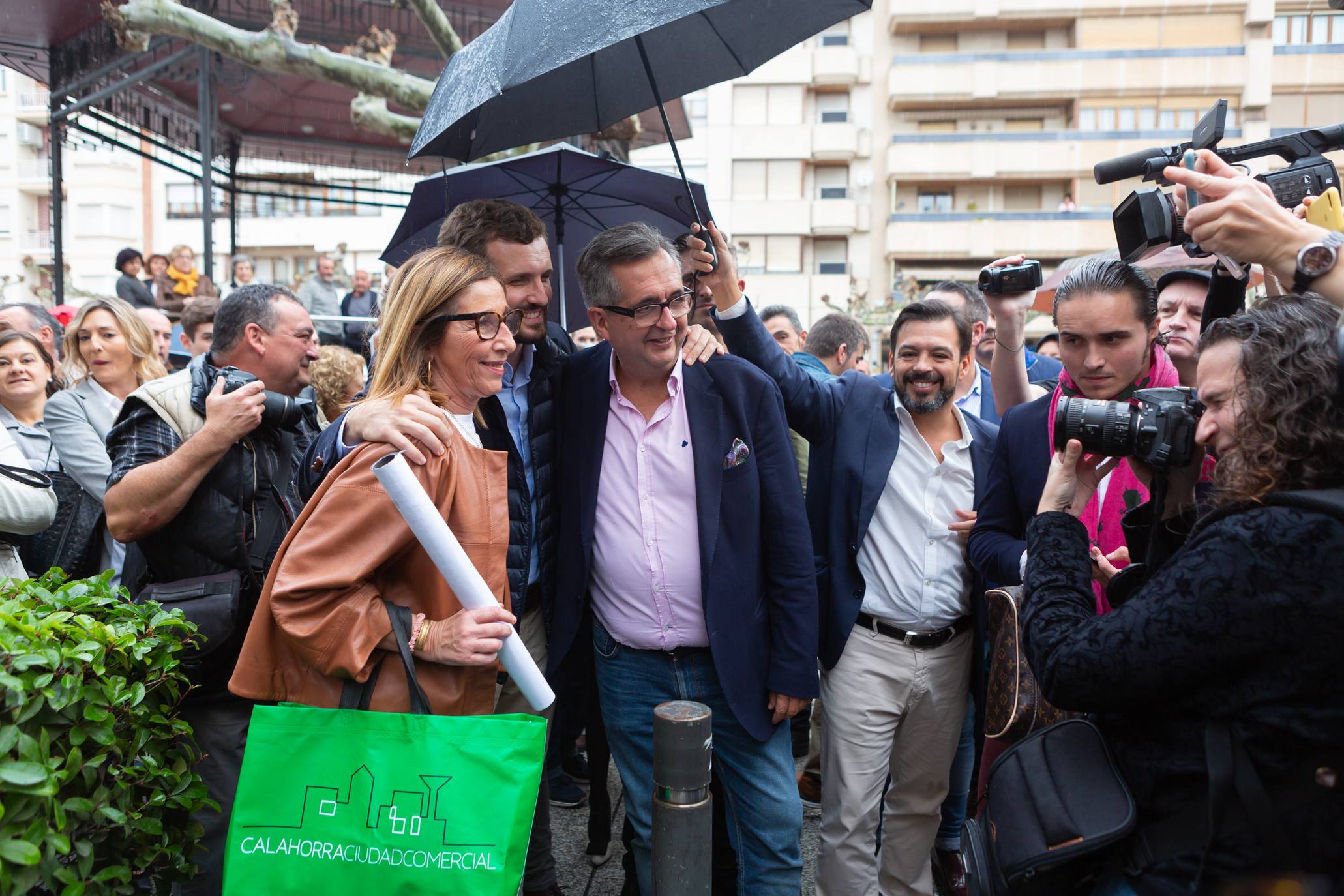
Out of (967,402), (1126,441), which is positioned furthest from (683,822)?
(967,402)

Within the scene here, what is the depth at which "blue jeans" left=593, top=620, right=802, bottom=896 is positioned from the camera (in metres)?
2.87

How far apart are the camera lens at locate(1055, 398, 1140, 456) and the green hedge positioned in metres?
Result: 2.20

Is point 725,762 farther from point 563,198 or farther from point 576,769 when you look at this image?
point 563,198

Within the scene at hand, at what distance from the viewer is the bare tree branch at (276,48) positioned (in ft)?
26.6

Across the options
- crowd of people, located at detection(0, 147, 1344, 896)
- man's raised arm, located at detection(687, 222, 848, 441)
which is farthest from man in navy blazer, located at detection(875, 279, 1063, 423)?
man's raised arm, located at detection(687, 222, 848, 441)

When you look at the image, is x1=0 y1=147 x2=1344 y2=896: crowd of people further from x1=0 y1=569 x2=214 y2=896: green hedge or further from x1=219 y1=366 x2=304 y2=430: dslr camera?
x1=0 y1=569 x2=214 y2=896: green hedge

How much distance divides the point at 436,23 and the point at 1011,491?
6990 millimetres

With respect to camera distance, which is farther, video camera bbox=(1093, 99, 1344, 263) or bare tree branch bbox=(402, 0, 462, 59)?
bare tree branch bbox=(402, 0, 462, 59)

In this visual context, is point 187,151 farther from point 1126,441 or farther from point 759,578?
point 1126,441

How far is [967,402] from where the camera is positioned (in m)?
4.95

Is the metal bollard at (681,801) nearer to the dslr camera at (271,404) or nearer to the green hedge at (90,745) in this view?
the green hedge at (90,745)

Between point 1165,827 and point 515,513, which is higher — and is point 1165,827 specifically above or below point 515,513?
below

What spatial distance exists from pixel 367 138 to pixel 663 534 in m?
12.7

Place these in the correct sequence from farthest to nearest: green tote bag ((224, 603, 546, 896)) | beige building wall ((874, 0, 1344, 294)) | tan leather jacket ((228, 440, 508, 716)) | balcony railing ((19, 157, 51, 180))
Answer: balcony railing ((19, 157, 51, 180)) → beige building wall ((874, 0, 1344, 294)) → tan leather jacket ((228, 440, 508, 716)) → green tote bag ((224, 603, 546, 896))
